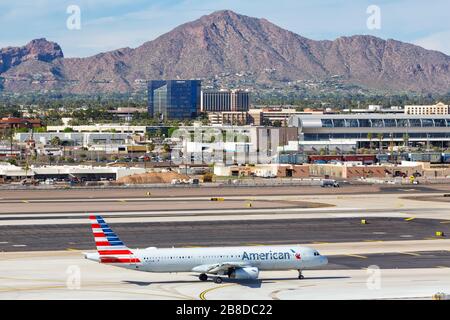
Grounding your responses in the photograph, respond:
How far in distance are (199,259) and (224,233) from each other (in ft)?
107

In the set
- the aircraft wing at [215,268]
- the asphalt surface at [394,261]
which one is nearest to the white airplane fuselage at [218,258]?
the aircraft wing at [215,268]

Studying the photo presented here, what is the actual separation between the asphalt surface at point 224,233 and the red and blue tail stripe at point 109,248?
69.3ft

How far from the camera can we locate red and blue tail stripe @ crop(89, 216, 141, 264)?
6225 centimetres

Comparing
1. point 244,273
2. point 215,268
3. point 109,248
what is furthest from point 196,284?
point 109,248

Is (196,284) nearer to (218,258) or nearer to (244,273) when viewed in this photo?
(218,258)

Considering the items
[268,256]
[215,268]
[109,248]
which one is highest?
[109,248]

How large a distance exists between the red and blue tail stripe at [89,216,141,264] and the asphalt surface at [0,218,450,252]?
69.3 feet

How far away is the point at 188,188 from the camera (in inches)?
6545

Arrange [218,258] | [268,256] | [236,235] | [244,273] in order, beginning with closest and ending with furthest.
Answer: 1. [244,273]
2. [218,258]
3. [268,256]
4. [236,235]

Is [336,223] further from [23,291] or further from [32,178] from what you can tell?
[32,178]

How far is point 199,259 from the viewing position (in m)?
63.3
